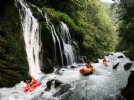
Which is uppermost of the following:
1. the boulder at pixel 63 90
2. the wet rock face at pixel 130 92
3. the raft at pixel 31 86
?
the wet rock face at pixel 130 92

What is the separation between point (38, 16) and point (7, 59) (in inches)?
288

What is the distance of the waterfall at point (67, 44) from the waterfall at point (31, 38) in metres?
3.52

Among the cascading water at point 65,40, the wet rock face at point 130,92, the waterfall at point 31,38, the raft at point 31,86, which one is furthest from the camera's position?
the cascading water at point 65,40

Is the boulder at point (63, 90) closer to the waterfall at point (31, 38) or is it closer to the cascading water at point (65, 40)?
the waterfall at point (31, 38)

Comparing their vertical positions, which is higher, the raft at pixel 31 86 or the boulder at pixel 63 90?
the boulder at pixel 63 90

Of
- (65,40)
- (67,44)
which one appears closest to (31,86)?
(67,44)

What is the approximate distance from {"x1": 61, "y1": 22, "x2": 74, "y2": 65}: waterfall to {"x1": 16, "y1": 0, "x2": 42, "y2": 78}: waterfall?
3518 millimetres

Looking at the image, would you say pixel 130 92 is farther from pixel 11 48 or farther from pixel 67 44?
pixel 67 44

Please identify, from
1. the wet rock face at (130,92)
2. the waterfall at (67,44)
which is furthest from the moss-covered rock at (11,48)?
the wet rock face at (130,92)

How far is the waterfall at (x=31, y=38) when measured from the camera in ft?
48.7

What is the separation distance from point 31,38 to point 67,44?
5197mm

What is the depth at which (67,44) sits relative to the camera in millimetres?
20375

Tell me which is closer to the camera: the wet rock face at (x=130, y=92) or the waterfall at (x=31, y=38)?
the wet rock face at (x=130, y=92)

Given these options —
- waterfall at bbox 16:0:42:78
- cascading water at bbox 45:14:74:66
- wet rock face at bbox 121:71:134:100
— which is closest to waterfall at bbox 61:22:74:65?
cascading water at bbox 45:14:74:66
